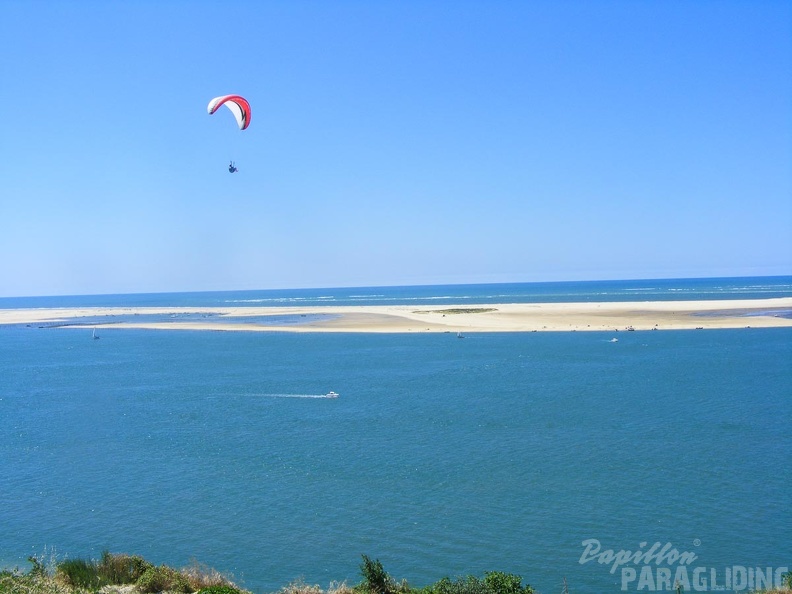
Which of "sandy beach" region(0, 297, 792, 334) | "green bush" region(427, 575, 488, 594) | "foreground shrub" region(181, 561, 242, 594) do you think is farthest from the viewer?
"sandy beach" region(0, 297, 792, 334)

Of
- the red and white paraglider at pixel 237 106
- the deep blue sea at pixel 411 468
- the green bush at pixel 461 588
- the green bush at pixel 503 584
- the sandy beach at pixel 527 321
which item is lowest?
the deep blue sea at pixel 411 468

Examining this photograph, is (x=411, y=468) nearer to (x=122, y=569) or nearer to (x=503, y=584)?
(x=503, y=584)

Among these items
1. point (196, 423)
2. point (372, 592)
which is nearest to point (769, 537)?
point (372, 592)

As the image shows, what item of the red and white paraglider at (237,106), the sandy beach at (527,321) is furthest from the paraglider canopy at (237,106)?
the sandy beach at (527,321)

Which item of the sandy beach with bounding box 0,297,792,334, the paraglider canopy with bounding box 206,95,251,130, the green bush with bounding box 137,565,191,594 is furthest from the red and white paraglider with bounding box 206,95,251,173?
the sandy beach with bounding box 0,297,792,334

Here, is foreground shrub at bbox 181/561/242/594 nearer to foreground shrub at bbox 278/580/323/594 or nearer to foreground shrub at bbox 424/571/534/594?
foreground shrub at bbox 278/580/323/594

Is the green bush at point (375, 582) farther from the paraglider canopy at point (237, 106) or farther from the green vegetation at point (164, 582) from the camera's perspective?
the paraglider canopy at point (237, 106)
